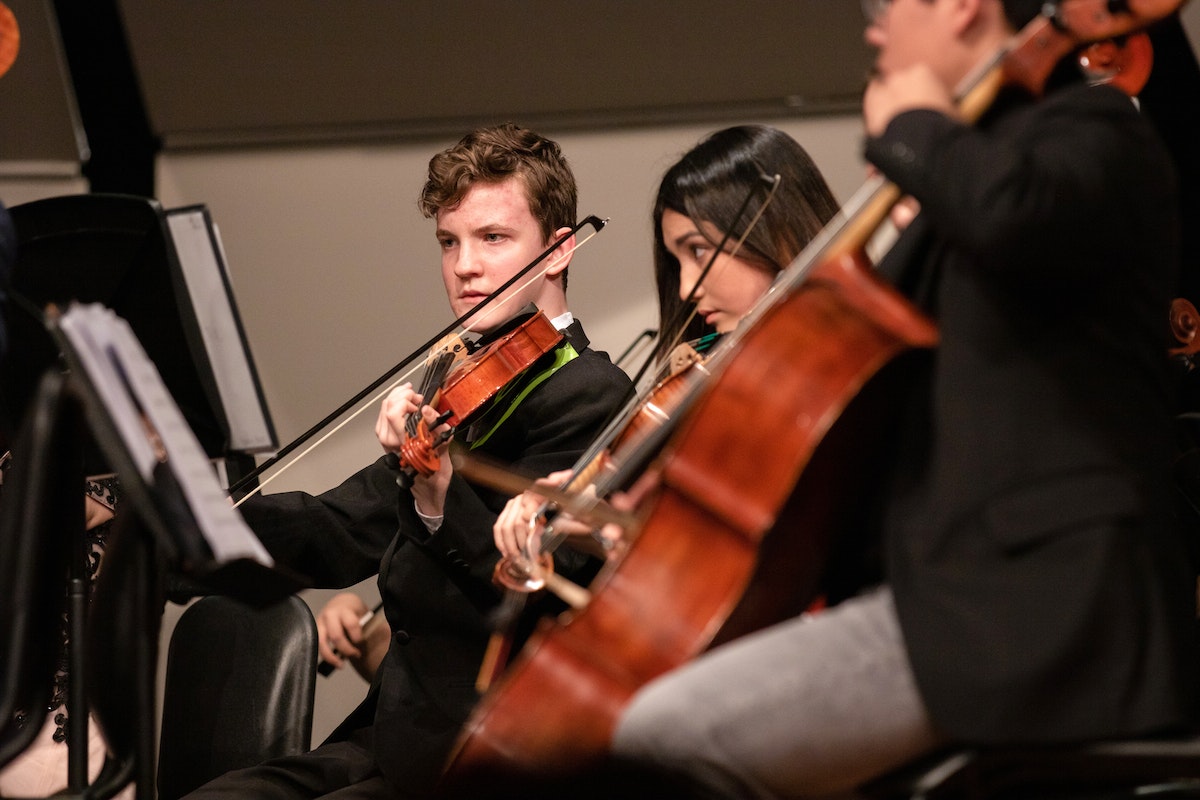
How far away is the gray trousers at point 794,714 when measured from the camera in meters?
1.20

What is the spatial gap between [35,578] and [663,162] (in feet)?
7.96

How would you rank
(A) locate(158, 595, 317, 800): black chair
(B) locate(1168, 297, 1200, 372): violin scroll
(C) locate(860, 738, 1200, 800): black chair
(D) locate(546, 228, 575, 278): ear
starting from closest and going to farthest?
1. (C) locate(860, 738, 1200, 800): black chair
2. (B) locate(1168, 297, 1200, 372): violin scroll
3. (A) locate(158, 595, 317, 800): black chair
4. (D) locate(546, 228, 575, 278): ear

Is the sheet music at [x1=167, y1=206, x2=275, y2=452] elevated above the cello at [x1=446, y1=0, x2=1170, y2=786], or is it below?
above

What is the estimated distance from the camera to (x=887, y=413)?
1.33m

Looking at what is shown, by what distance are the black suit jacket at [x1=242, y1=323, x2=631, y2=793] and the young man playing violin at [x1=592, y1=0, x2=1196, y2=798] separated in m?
0.83

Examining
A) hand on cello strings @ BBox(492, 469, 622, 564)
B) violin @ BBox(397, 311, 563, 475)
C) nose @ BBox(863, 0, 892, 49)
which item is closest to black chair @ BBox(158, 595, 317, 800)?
violin @ BBox(397, 311, 563, 475)

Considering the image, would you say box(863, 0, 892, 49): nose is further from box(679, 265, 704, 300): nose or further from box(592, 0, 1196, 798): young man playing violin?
box(679, 265, 704, 300): nose

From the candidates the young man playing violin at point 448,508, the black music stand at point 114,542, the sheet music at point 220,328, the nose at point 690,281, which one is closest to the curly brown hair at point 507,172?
the young man playing violin at point 448,508

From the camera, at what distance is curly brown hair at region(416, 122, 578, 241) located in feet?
7.63

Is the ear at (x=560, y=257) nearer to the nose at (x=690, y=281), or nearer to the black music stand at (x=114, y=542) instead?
the nose at (x=690, y=281)

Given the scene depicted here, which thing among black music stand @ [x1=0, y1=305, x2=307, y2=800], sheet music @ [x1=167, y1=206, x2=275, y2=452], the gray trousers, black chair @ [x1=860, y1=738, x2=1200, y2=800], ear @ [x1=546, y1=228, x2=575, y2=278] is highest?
sheet music @ [x1=167, y1=206, x2=275, y2=452]

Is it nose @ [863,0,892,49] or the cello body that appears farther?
nose @ [863,0,892,49]

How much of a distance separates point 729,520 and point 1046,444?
32 centimetres

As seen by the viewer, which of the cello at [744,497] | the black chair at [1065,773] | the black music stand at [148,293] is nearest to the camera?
the black chair at [1065,773]
